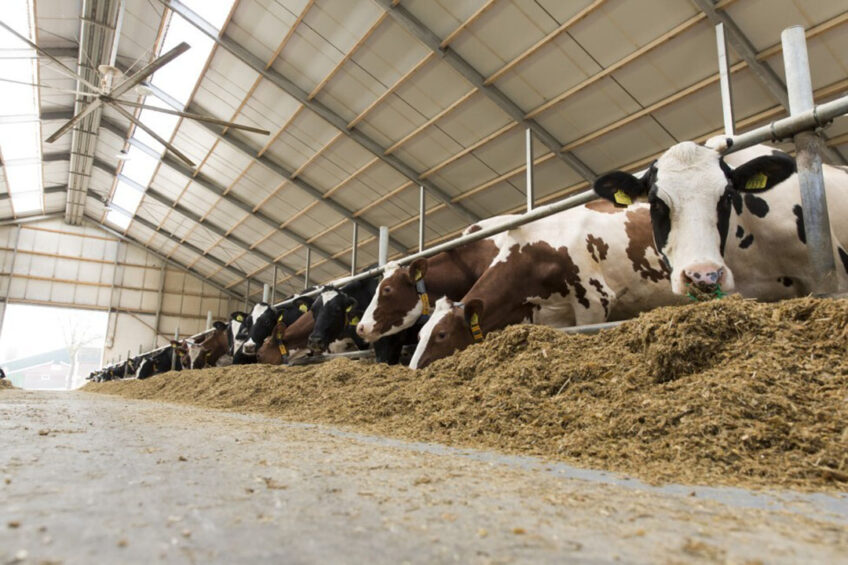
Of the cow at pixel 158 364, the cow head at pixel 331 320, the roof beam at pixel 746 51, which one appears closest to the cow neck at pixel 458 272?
the cow head at pixel 331 320

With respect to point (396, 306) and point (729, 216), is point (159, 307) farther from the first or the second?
point (729, 216)

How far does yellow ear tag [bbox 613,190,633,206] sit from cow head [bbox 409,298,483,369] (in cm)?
121

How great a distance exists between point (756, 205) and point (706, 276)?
47.2 inches

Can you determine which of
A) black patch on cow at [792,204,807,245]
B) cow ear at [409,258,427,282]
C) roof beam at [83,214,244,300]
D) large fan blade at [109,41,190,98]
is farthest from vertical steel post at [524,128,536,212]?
roof beam at [83,214,244,300]

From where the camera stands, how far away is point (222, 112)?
43.5 feet

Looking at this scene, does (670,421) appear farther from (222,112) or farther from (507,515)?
(222,112)

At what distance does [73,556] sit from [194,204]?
842 inches

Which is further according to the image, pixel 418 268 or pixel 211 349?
pixel 211 349

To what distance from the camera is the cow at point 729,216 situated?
2854mm

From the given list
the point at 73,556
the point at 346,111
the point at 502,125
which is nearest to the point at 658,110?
the point at 502,125

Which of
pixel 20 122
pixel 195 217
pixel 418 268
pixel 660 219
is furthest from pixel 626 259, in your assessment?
pixel 195 217

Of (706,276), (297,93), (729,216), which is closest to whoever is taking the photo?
(706,276)

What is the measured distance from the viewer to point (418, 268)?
5543mm

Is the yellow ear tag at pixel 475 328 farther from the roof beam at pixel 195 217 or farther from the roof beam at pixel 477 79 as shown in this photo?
the roof beam at pixel 195 217
